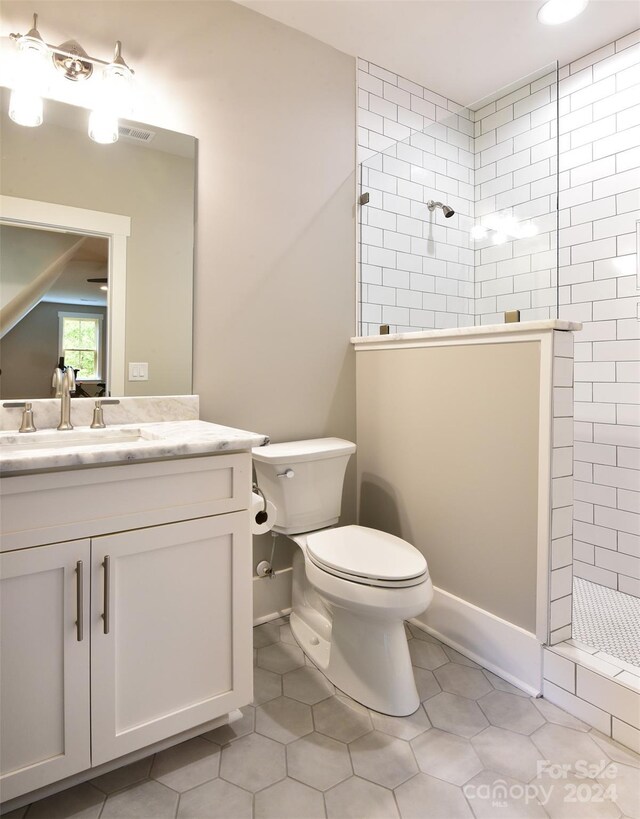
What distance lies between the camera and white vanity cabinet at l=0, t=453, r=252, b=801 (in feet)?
3.38

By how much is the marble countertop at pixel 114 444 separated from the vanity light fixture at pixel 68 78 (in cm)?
102

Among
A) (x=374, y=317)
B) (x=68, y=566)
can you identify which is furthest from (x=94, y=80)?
(x=68, y=566)

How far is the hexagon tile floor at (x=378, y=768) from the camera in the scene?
112cm

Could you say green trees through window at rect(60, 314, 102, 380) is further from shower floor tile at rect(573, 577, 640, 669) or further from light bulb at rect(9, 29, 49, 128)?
shower floor tile at rect(573, 577, 640, 669)

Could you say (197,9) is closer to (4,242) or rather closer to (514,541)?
(4,242)

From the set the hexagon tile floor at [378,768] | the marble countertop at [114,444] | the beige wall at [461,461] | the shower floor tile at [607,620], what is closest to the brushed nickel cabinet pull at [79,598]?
the marble countertop at [114,444]

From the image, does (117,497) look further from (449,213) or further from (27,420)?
(449,213)

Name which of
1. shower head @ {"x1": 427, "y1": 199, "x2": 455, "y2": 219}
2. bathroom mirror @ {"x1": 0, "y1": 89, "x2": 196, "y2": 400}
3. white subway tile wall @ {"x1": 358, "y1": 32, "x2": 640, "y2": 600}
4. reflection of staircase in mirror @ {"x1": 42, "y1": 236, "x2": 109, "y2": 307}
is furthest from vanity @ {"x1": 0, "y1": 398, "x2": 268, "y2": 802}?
shower head @ {"x1": 427, "y1": 199, "x2": 455, "y2": 219}

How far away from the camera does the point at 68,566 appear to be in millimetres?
1066

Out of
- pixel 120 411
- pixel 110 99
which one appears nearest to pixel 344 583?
pixel 120 411

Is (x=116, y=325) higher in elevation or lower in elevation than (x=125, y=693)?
higher

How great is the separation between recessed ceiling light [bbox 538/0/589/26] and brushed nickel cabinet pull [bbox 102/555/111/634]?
→ 262cm

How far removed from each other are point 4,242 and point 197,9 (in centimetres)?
119

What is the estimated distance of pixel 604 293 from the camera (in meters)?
2.21
